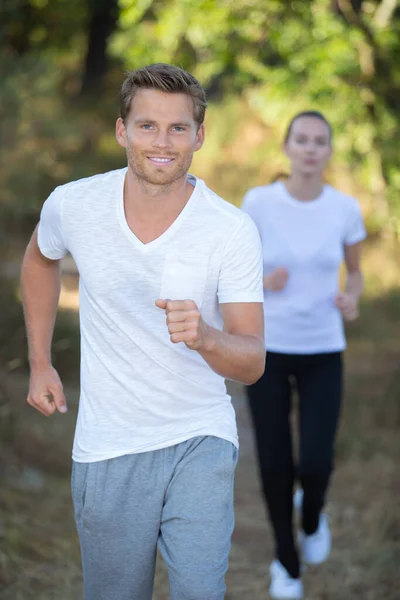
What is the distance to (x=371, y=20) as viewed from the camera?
338 inches

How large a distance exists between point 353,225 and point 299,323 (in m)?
0.53

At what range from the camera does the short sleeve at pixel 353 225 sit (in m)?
4.38

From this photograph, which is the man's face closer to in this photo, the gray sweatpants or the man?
the man

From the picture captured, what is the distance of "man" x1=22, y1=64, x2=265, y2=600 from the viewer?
2.64 meters

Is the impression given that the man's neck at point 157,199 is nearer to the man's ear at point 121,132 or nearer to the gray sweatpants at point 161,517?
the man's ear at point 121,132

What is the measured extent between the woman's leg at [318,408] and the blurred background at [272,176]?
0.64 m

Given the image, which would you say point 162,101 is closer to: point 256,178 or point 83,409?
point 83,409

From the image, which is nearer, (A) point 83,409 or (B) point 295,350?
(A) point 83,409

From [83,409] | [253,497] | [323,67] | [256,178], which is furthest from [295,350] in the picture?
[256,178]

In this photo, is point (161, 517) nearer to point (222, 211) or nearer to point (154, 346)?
point (154, 346)

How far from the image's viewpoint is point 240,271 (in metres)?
2.62

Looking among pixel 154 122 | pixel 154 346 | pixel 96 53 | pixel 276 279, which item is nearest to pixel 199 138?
pixel 154 122

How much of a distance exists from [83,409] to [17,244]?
3582 mm

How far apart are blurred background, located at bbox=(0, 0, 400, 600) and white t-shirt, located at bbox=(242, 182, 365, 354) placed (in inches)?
46.9
